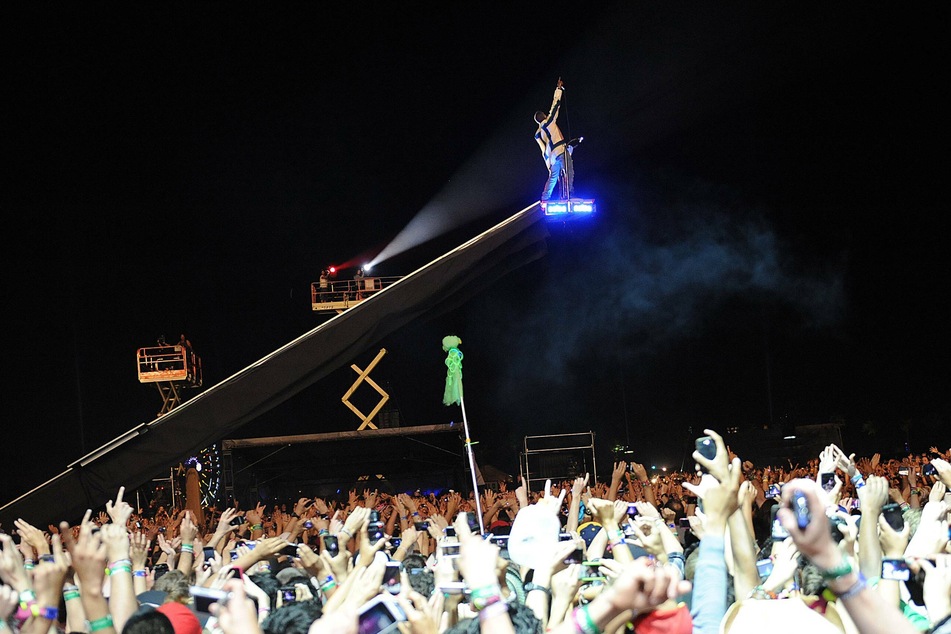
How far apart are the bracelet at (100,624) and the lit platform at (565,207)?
1159 centimetres

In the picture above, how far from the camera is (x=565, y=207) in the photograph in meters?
14.1

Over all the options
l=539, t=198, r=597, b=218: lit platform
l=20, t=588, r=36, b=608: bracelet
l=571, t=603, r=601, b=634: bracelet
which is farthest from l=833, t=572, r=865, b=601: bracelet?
l=539, t=198, r=597, b=218: lit platform

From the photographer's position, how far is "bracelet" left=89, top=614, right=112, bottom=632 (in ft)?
10.3

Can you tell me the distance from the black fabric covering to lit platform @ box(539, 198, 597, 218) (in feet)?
1.48

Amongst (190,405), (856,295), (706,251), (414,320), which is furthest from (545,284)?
(190,405)

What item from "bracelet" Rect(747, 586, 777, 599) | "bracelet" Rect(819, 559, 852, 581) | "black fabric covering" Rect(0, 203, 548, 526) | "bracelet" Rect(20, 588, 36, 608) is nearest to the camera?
"bracelet" Rect(819, 559, 852, 581)

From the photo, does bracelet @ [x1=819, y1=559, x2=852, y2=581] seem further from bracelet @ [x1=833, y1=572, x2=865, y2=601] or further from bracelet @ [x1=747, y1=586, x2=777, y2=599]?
bracelet @ [x1=747, y1=586, x2=777, y2=599]

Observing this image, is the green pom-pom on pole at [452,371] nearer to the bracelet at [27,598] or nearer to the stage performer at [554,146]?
the bracelet at [27,598]

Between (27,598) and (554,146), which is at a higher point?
(554,146)

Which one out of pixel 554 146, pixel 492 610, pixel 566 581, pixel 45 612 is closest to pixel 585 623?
pixel 492 610

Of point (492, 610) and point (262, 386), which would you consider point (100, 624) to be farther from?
point (262, 386)

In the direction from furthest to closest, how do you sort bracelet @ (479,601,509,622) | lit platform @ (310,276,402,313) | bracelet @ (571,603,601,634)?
lit platform @ (310,276,402,313) < bracelet @ (479,601,509,622) < bracelet @ (571,603,601,634)

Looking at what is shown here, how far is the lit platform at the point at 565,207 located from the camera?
14141 mm

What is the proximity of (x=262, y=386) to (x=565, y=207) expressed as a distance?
18.4 ft
